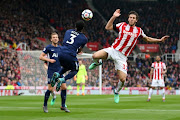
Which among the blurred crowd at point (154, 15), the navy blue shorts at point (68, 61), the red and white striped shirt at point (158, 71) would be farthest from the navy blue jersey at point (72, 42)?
the blurred crowd at point (154, 15)

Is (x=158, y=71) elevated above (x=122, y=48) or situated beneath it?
situated beneath

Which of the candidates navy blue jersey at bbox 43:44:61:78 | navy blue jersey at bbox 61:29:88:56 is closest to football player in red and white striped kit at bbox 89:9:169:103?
navy blue jersey at bbox 61:29:88:56

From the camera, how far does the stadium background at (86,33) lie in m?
25.8

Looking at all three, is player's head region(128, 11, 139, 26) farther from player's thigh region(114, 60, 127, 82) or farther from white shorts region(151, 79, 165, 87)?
white shorts region(151, 79, 165, 87)

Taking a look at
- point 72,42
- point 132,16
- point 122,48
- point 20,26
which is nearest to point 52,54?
point 72,42

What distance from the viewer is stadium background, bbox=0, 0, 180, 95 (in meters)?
25.8

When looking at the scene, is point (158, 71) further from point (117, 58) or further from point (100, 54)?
point (100, 54)

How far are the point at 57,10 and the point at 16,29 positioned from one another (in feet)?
27.8

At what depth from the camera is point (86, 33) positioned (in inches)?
1603

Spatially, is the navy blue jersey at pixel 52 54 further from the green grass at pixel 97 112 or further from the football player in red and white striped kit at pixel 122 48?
the football player in red and white striped kit at pixel 122 48

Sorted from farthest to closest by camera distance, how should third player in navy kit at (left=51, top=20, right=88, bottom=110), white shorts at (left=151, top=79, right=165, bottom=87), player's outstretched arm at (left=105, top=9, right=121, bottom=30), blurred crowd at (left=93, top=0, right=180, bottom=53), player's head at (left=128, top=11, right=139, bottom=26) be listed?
blurred crowd at (left=93, top=0, right=180, bottom=53), white shorts at (left=151, top=79, right=165, bottom=87), player's head at (left=128, top=11, right=139, bottom=26), player's outstretched arm at (left=105, top=9, right=121, bottom=30), third player in navy kit at (left=51, top=20, right=88, bottom=110)

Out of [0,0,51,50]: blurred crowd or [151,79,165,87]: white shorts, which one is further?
[0,0,51,50]: blurred crowd

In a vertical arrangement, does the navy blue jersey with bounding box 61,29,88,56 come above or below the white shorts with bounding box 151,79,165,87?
above

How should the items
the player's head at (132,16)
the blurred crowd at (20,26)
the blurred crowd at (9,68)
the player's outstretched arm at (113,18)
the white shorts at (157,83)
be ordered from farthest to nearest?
the blurred crowd at (20,26), the blurred crowd at (9,68), the white shorts at (157,83), the player's head at (132,16), the player's outstretched arm at (113,18)
